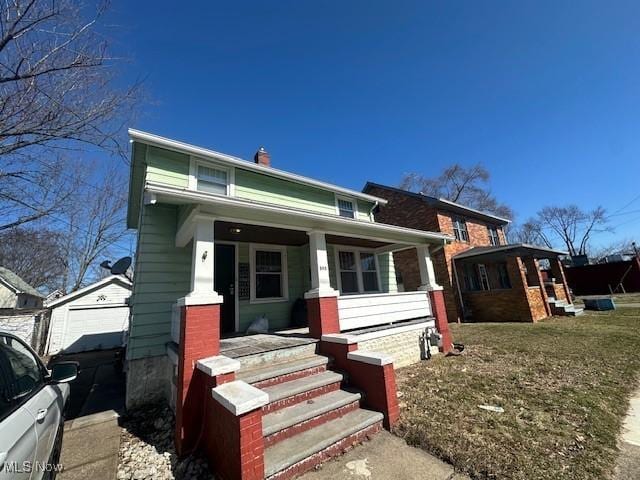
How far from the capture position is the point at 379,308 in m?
6.33

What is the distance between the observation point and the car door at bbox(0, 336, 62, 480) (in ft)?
6.48

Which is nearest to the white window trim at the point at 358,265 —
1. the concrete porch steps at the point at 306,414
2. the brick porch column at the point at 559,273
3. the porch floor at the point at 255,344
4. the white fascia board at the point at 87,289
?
the porch floor at the point at 255,344

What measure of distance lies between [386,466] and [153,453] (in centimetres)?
307

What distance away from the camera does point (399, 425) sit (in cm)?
356

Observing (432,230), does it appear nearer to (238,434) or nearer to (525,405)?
(525,405)

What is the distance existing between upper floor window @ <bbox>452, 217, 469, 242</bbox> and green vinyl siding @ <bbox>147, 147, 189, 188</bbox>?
45.1 ft

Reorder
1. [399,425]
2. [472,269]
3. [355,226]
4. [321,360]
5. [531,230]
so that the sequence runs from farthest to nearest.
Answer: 1. [531,230]
2. [472,269]
3. [355,226]
4. [321,360]
5. [399,425]

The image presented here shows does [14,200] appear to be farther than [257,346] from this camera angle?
Yes

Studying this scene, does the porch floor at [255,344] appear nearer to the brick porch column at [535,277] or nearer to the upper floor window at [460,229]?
the upper floor window at [460,229]

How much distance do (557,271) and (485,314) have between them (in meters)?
7.06

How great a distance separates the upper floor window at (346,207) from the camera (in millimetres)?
9906

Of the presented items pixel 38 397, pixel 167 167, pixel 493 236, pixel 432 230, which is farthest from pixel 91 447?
pixel 493 236

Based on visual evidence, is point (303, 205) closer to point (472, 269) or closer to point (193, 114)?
point (193, 114)

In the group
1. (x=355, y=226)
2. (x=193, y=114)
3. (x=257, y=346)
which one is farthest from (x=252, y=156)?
(x=257, y=346)
